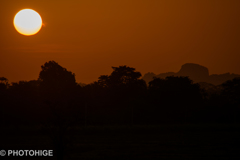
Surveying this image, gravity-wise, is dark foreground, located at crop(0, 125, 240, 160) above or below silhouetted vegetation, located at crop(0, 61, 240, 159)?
below

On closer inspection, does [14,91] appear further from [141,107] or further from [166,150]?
[166,150]

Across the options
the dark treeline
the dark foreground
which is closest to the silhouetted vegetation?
the dark treeline

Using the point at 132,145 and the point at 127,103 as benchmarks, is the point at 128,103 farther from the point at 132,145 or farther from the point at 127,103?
the point at 132,145

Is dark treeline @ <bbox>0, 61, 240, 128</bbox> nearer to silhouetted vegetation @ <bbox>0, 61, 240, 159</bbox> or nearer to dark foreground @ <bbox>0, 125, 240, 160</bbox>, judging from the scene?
silhouetted vegetation @ <bbox>0, 61, 240, 159</bbox>

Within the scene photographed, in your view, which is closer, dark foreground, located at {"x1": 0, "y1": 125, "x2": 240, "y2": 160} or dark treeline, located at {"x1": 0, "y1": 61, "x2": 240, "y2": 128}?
dark foreground, located at {"x1": 0, "y1": 125, "x2": 240, "y2": 160}

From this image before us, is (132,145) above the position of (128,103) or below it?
below

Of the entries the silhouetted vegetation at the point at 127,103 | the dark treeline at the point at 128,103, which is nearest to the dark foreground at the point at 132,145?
the silhouetted vegetation at the point at 127,103

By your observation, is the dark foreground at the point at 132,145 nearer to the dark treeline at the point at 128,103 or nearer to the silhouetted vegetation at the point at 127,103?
the silhouetted vegetation at the point at 127,103

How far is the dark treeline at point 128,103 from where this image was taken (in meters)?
54.5

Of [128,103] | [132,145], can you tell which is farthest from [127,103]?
[132,145]

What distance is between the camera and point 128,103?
5847 cm

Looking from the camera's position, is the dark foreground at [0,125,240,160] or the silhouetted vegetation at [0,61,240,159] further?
the silhouetted vegetation at [0,61,240,159]

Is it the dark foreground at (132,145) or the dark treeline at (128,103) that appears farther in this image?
the dark treeline at (128,103)

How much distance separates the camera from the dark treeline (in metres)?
54.5
